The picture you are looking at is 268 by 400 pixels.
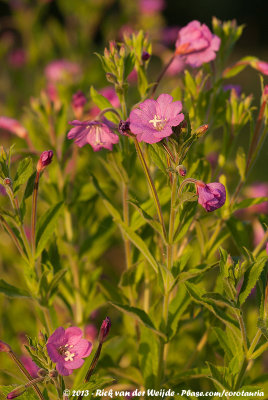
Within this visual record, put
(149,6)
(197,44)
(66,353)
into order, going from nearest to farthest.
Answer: (66,353) → (197,44) → (149,6)

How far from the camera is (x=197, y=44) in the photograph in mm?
1325

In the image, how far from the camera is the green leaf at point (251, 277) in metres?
0.98

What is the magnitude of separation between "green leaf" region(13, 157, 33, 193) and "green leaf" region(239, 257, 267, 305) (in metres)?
0.52

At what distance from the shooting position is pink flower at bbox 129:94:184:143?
0.95m

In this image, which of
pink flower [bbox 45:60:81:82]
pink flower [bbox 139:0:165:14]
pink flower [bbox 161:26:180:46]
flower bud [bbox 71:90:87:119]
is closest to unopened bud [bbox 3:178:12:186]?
flower bud [bbox 71:90:87:119]

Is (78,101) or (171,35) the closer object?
(78,101)

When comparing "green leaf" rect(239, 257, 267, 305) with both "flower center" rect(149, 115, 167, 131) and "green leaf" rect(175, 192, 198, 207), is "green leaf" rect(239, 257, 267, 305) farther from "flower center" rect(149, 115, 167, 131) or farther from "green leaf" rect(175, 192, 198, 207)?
"flower center" rect(149, 115, 167, 131)

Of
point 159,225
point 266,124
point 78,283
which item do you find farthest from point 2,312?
point 266,124

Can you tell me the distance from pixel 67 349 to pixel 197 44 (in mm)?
847

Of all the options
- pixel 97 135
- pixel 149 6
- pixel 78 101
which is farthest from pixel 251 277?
pixel 149 6

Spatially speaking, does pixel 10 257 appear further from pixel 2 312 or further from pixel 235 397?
pixel 235 397

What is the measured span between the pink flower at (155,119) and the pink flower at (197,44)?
1.12 ft

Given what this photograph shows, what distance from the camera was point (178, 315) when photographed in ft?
3.84

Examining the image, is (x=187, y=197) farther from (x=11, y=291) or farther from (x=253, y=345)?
(x=11, y=291)
